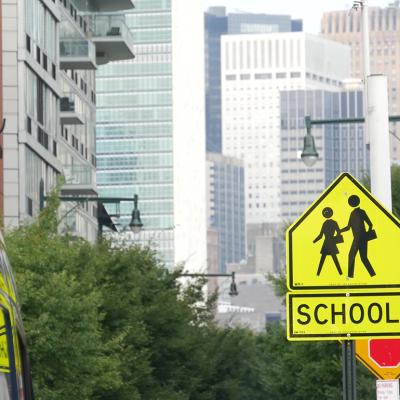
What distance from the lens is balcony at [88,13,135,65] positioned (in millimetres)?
92125

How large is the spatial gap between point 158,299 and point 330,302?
45930 millimetres

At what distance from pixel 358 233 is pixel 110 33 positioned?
81.1 m

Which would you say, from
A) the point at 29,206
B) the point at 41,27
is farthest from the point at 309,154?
the point at 41,27

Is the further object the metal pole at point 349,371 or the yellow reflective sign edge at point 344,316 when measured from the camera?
the yellow reflective sign edge at point 344,316

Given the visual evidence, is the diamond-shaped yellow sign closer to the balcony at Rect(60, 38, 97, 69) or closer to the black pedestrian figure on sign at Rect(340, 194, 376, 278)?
the black pedestrian figure on sign at Rect(340, 194, 376, 278)

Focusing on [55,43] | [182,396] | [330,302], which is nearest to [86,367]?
[182,396]

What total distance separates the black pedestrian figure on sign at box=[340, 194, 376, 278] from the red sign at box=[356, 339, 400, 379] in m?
5.19

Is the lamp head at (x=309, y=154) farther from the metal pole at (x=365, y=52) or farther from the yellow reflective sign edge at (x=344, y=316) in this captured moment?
the yellow reflective sign edge at (x=344, y=316)

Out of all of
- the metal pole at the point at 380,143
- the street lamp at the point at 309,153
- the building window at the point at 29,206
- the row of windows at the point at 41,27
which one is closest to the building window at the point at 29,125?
the building window at the point at 29,206

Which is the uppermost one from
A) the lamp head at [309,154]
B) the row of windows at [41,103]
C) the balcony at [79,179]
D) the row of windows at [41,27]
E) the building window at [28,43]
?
the row of windows at [41,27]

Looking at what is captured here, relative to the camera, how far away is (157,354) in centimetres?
5850

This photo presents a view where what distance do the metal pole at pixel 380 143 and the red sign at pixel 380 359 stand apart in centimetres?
181

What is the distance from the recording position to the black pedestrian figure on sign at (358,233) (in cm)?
1191

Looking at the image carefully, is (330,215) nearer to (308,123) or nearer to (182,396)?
(308,123)
